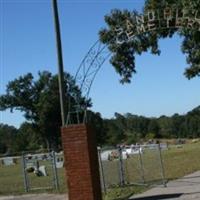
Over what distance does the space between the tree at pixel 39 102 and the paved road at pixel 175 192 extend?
74.3 m

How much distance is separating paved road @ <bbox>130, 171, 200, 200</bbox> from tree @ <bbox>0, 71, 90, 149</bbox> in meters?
74.3

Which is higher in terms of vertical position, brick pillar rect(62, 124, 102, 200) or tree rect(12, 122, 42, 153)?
tree rect(12, 122, 42, 153)

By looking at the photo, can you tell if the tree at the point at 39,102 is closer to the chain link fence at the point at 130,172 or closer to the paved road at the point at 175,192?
the chain link fence at the point at 130,172

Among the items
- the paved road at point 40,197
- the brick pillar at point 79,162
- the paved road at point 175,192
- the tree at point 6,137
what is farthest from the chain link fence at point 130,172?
the tree at point 6,137

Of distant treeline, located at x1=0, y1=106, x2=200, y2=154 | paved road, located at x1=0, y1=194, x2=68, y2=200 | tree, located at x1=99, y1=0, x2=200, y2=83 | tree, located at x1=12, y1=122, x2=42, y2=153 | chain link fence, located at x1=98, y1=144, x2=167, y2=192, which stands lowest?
paved road, located at x1=0, y1=194, x2=68, y2=200

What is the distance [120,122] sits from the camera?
18812cm

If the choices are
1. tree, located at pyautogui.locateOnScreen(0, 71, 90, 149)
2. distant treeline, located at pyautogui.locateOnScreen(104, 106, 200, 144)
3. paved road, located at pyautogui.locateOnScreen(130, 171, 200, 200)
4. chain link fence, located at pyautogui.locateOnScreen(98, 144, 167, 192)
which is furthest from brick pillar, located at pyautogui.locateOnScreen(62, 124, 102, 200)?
distant treeline, located at pyautogui.locateOnScreen(104, 106, 200, 144)

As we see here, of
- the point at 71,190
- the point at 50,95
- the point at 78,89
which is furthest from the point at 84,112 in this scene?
the point at 50,95

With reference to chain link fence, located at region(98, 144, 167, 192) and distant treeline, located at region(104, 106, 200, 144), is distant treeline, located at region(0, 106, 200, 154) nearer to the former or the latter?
distant treeline, located at region(104, 106, 200, 144)

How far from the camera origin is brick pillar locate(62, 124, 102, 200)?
15953 mm

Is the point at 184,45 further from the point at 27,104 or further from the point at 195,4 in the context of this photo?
the point at 27,104

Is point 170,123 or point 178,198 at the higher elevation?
point 170,123

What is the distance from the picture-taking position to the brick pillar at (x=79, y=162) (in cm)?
1595

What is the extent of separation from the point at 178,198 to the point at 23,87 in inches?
3350
